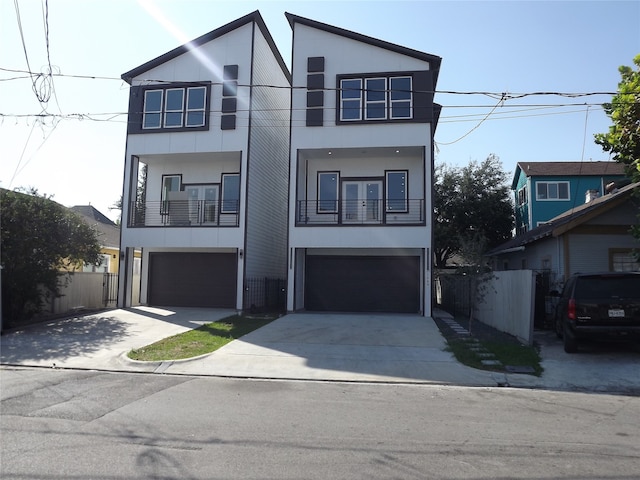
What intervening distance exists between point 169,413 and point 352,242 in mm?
12160

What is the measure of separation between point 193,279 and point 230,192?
4043mm

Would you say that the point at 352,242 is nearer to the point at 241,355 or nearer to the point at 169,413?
the point at 241,355

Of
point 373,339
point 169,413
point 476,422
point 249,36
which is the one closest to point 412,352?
point 373,339

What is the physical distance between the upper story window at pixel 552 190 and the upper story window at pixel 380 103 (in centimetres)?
1734

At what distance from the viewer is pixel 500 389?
7996 millimetres

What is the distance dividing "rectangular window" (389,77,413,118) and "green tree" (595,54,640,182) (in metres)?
7.02

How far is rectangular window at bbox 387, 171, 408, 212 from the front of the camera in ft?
64.0

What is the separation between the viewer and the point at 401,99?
1808 centimetres

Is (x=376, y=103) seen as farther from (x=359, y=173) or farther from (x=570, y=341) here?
(x=570, y=341)

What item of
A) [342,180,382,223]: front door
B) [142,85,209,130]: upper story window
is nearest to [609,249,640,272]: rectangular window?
[342,180,382,223]: front door

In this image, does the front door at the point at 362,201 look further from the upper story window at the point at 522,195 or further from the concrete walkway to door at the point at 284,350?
the upper story window at the point at 522,195

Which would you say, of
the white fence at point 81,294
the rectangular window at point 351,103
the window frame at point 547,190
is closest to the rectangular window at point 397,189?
the rectangular window at point 351,103

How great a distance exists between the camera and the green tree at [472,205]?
32125 millimetres

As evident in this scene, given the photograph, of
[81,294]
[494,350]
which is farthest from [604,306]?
[81,294]
